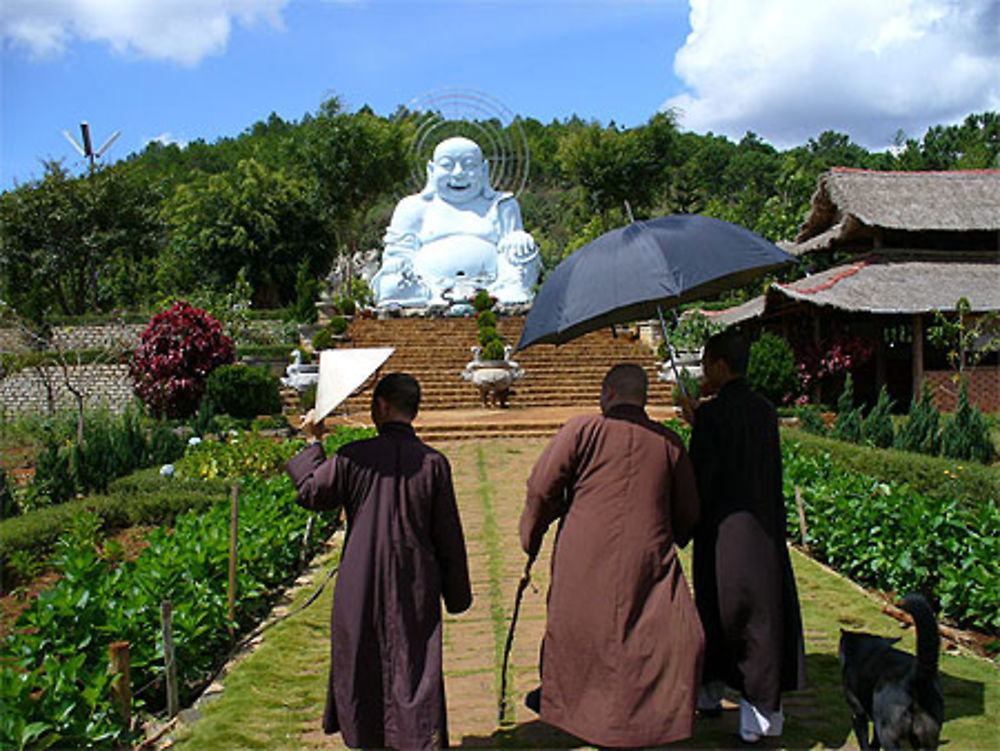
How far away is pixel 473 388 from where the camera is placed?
16.7 metres

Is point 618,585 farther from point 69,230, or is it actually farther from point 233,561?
point 69,230

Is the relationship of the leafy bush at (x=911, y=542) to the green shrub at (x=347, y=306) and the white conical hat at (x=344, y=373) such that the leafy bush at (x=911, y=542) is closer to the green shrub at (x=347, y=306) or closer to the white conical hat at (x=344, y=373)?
the white conical hat at (x=344, y=373)

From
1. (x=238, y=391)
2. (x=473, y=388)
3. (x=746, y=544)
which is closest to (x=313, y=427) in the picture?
(x=746, y=544)

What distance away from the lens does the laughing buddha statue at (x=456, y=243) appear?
23656mm

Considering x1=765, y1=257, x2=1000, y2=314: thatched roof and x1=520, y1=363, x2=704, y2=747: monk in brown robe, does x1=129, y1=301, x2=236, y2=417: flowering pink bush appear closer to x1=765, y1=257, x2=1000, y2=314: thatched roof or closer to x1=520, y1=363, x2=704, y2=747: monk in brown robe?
x1=765, y1=257, x2=1000, y2=314: thatched roof

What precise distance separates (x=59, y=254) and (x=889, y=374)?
24.3 meters

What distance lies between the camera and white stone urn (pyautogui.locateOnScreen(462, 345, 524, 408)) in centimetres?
1492

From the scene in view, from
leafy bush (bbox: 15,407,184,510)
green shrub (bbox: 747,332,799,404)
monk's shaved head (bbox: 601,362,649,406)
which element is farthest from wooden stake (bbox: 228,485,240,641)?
green shrub (bbox: 747,332,799,404)

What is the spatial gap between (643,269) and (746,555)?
1139 mm

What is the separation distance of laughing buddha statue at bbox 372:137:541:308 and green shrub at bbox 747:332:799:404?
9.55 metres

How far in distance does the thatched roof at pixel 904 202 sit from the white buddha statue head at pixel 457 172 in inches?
383

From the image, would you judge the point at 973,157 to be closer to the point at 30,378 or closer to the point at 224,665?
the point at 30,378

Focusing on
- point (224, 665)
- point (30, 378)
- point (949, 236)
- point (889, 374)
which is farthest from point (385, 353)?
point (30, 378)

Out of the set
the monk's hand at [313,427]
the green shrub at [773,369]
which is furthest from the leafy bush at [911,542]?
the green shrub at [773,369]
